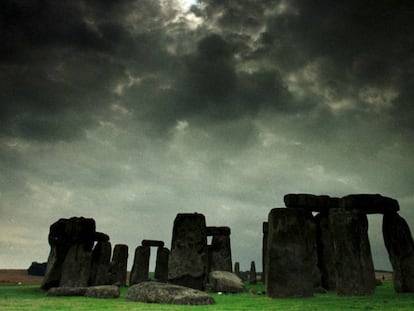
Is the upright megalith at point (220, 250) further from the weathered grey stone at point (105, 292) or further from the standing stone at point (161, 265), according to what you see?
the weathered grey stone at point (105, 292)

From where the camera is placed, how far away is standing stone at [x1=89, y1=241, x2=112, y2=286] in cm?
1973

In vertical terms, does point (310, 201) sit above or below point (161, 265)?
above

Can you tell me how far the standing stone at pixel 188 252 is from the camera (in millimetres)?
13508

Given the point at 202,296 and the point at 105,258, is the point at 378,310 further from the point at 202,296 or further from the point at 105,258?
the point at 105,258

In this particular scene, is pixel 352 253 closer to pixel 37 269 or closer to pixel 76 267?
pixel 76 267

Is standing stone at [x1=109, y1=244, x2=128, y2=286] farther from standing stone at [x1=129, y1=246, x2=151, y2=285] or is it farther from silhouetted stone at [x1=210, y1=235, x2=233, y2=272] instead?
silhouetted stone at [x1=210, y1=235, x2=233, y2=272]

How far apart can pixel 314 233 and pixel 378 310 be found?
31.7 ft

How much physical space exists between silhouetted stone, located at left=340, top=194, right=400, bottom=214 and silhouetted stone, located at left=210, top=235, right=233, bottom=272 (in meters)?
11.5

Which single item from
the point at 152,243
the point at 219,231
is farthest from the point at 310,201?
the point at 152,243

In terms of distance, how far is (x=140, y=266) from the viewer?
78.1 feet

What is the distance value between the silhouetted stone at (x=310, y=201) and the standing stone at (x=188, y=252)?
3868mm

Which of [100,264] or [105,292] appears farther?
[100,264]

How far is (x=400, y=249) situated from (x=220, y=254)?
11811mm

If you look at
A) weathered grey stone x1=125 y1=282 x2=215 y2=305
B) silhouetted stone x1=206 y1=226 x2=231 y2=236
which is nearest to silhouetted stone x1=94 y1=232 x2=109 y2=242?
silhouetted stone x1=206 y1=226 x2=231 y2=236
